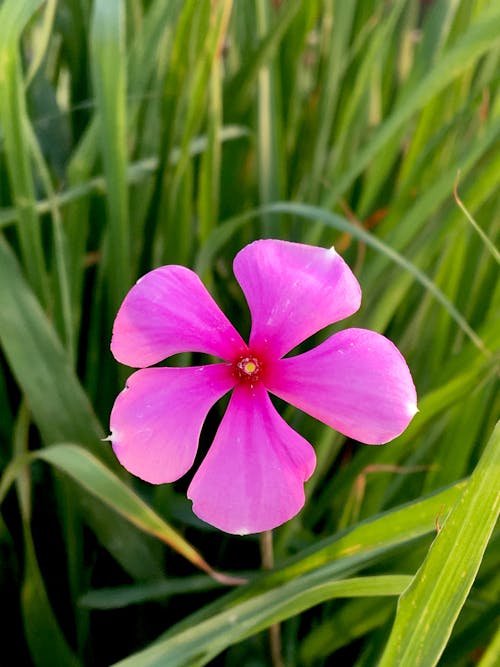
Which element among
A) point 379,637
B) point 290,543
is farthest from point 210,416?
point 379,637

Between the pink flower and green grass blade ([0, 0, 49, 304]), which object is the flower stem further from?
green grass blade ([0, 0, 49, 304])

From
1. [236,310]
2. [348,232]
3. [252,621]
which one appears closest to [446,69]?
[348,232]

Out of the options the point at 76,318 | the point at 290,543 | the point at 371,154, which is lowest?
the point at 290,543

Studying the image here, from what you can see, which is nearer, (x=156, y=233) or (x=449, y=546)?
(x=449, y=546)

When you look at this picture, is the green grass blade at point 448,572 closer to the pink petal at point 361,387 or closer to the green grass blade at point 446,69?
the pink petal at point 361,387

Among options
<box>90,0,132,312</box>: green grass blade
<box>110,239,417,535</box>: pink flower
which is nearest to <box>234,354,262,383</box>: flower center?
<box>110,239,417,535</box>: pink flower

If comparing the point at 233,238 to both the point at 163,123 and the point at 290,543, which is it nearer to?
the point at 163,123

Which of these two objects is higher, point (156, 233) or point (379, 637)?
point (156, 233)
